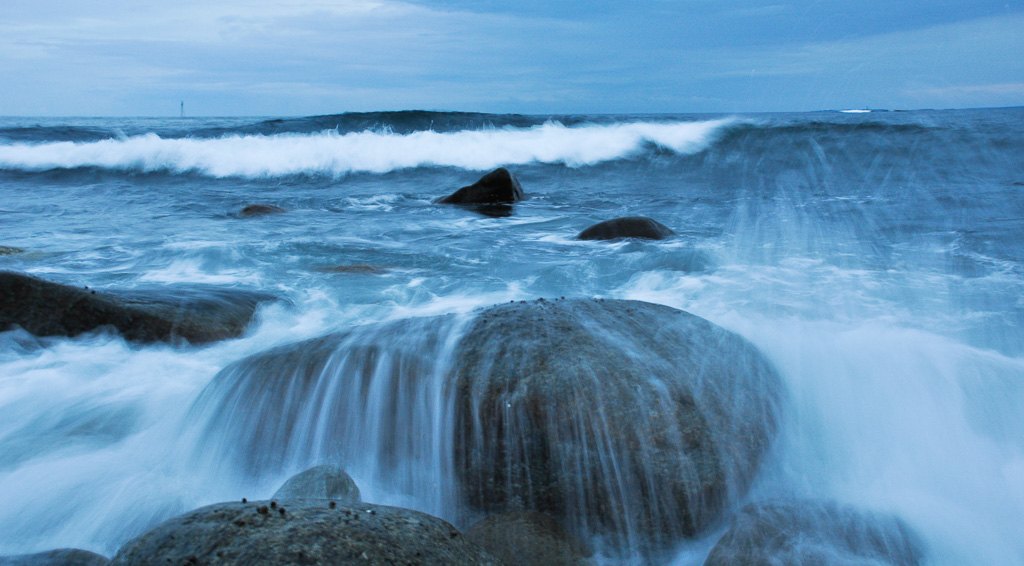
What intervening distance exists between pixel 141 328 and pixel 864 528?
14.7 ft

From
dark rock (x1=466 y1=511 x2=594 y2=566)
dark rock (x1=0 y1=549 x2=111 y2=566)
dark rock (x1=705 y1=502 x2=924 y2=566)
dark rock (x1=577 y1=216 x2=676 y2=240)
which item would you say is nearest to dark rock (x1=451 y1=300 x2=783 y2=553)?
dark rock (x1=466 y1=511 x2=594 y2=566)

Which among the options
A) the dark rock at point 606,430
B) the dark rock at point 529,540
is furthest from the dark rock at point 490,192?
the dark rock at point 529,540

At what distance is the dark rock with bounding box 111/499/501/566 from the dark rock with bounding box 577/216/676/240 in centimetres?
642

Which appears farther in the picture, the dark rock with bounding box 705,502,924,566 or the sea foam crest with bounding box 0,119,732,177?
the sea foam crest with bounding box 0,119,732,177

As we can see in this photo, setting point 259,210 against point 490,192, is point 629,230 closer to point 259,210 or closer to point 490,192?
point 490,192

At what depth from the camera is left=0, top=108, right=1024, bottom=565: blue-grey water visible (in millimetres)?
3295

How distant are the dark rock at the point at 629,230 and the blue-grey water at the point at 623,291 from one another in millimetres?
266

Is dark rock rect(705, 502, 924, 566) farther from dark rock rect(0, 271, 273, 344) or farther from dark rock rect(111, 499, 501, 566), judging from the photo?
dark rock rect(0, 271, 273, 344)

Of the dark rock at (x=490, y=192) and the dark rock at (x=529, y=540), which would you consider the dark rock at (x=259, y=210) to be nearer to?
the dark rock at (x=490, y=192)

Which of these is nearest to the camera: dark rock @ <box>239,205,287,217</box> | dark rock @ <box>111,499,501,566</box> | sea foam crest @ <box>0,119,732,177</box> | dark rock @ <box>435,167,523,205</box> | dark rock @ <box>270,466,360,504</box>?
dark rock @ <box>111,499,501,566</box>

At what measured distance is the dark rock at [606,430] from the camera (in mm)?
2963

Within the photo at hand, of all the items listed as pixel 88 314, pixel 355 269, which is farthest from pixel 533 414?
pixel 355 269

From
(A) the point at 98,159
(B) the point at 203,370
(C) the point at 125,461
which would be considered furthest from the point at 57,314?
(A) the point at 98,159

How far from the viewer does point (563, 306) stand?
3.97m
